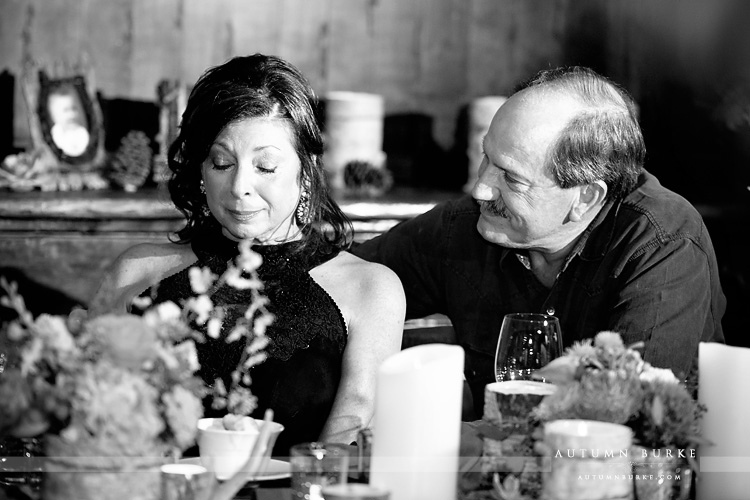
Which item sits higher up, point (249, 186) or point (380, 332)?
point (249, 186)

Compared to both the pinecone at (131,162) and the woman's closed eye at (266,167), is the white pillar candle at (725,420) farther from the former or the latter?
the pinecone at (131,162)

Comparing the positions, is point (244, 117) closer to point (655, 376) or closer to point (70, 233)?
point (655, 376)

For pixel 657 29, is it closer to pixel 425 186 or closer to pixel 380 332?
pixel 425 186

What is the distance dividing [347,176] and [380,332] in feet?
5.66

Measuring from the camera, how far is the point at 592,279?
2.06m

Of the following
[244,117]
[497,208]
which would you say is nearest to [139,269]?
[244,117]

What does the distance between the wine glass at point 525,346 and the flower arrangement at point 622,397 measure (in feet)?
0.96

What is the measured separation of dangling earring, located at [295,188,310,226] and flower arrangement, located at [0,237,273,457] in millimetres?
866

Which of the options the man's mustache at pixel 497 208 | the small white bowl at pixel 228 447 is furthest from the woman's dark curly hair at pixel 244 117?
the small white bowl at pixel 228 447

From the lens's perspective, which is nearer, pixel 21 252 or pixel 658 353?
pixel 658 353

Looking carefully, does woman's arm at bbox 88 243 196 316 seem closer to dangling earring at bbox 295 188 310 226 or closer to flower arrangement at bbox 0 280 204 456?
dangling earring at bbox 295 188 310 226

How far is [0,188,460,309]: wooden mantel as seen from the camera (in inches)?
127

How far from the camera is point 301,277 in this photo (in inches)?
79.3

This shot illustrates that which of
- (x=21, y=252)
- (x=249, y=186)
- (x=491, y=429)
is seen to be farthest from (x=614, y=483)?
(x=21, y=252)
